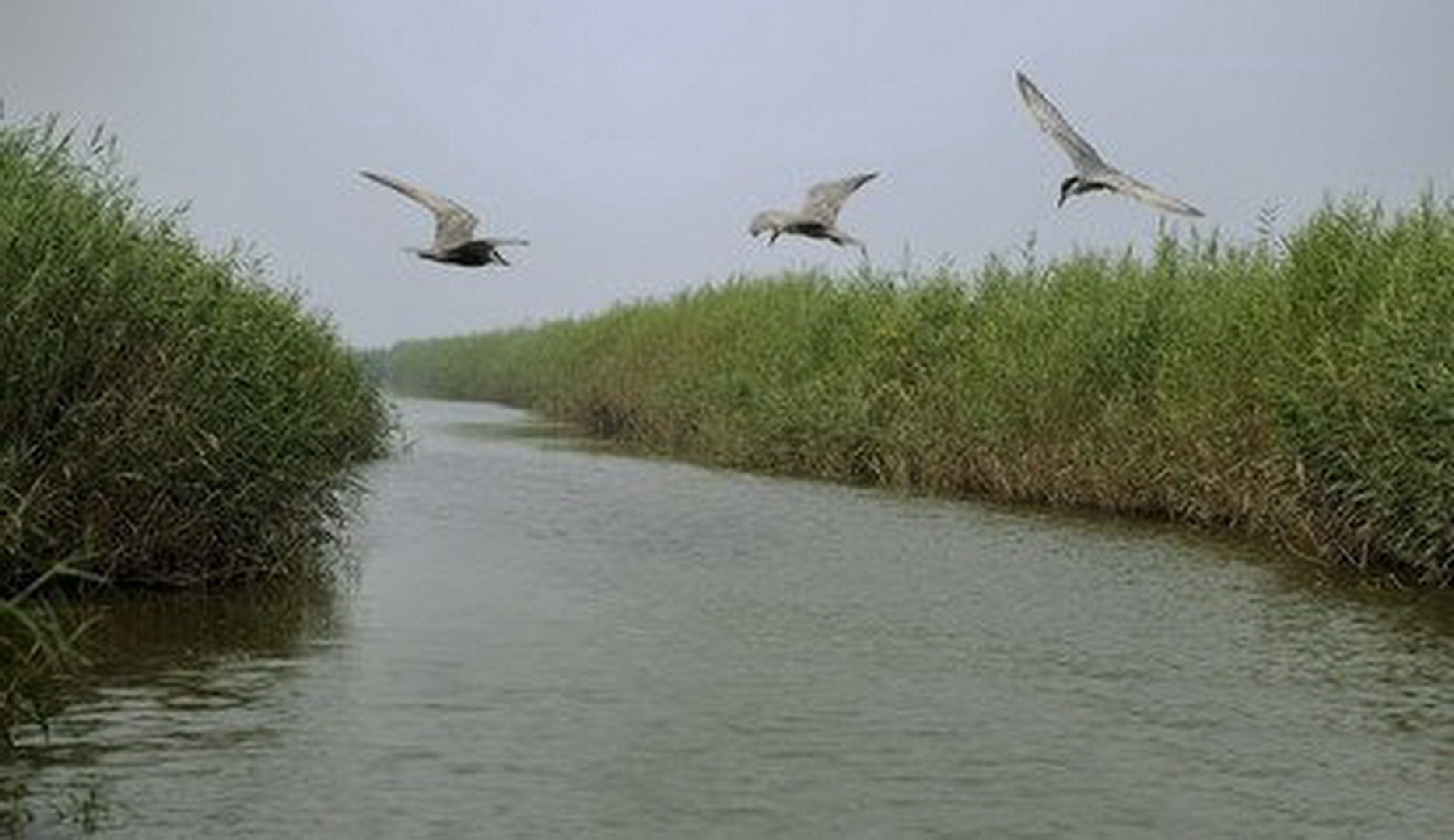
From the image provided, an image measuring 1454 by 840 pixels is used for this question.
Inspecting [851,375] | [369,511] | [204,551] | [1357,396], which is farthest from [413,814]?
[851,375]

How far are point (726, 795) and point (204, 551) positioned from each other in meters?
4.87

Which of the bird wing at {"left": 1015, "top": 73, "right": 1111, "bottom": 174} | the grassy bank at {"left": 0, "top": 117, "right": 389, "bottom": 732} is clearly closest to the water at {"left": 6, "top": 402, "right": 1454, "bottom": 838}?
the grassy bank at {"left": 0, "top": 117, "right": 389, "bottom": 732}

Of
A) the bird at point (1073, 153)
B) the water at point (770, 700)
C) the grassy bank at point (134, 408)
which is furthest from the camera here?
the bird at point (1073, 153)

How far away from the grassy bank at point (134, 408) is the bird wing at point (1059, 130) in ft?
15.0

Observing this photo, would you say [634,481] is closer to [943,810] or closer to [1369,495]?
[1369,495]

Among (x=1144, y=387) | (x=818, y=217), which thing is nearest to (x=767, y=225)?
(x=818, y=217)

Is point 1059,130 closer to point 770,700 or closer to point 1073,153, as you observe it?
point 1073,153

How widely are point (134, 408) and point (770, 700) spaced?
3443 millimetres

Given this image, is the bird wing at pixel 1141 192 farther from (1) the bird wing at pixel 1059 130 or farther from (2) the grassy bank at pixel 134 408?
(2) the grassy bank at pixel 134 408

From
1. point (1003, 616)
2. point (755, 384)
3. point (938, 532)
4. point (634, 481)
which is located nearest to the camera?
point (1003, 616)

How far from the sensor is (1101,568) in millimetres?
12078

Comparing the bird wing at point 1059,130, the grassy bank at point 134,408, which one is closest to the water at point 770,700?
the grassy bank at point 134,408

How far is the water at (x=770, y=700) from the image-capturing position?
586cm

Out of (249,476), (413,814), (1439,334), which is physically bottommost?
(413,814)
